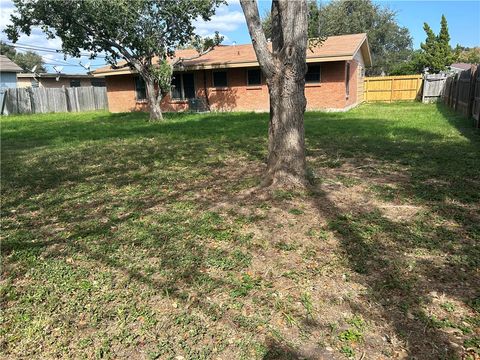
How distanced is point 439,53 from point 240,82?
69.3ft

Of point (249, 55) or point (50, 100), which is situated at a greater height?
point (249, 55)

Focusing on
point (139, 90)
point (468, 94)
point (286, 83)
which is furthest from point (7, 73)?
point (286, 83)

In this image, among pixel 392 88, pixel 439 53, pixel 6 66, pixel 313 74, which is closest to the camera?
pixel 313 74

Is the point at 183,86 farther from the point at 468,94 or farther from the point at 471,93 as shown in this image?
the point at 471,93

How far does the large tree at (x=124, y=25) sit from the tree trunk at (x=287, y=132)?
11.0 m

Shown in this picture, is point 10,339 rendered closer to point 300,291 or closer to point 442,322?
point 300,291

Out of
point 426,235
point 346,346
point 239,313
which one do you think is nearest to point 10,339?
point 239,313

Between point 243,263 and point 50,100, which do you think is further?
point 50,100

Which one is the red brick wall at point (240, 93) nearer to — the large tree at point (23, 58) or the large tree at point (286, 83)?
the large tree at point (286, 83)

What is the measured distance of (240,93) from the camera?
64.8ft

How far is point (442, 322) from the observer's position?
2.54 meters

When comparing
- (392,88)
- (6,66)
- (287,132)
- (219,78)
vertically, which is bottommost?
(287,132)

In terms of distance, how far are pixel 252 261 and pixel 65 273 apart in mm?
1570

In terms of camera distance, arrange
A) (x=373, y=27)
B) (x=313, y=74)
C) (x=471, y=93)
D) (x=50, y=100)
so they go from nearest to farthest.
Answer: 1. (x=471, y=93)
2. (x=313, y=74)
3. (x=50, y=100)
4. (x=373, y=27)
